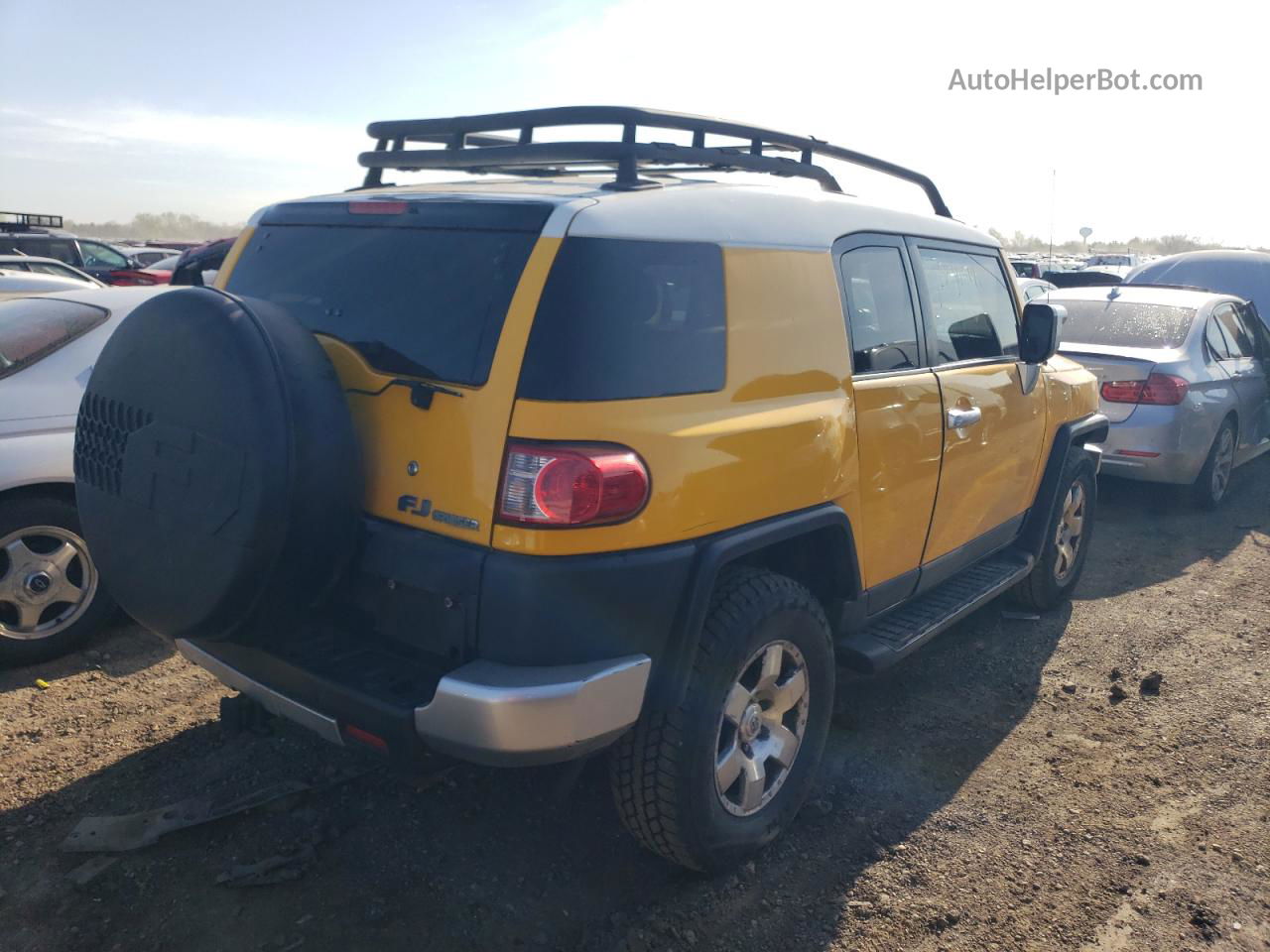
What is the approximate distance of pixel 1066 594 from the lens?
5445 millimetres

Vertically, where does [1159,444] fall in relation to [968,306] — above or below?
below

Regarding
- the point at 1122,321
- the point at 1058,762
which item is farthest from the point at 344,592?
the point at 1122,321

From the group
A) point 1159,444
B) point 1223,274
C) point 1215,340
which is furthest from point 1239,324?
point 1223,274

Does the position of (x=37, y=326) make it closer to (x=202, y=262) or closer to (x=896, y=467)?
(x=896, y=467)

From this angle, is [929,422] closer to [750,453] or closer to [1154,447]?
[750,453]

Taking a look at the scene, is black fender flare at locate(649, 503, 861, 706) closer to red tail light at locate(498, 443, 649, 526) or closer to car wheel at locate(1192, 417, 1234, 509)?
red tail light at locate(498, 443, 649, 526)

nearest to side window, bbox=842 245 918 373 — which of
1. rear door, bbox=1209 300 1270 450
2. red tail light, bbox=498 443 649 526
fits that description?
red tail light, bbox=498 443 649 526

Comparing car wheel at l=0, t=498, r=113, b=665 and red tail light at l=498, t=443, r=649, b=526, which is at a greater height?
red tail light at l=498, t=443, r=649, b=526

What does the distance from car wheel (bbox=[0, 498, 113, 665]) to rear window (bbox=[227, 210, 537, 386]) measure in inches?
66.5

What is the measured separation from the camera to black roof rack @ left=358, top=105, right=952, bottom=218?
Result: 9.65 ft

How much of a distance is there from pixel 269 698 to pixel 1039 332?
3.54 m

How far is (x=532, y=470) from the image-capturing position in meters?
2.39

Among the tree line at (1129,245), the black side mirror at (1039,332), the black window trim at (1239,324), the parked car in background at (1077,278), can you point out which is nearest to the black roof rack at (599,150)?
the black side mirror at (1039,332)

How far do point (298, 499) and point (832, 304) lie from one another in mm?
1749
